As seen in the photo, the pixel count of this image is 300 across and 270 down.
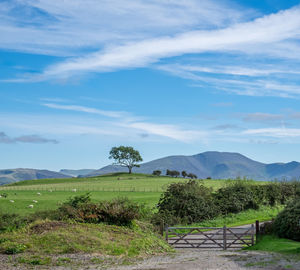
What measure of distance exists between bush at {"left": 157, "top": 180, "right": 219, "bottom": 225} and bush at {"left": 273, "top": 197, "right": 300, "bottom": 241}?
1519 centimetres

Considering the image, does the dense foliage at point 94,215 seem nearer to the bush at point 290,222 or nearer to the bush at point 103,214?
the bush at point 103,214

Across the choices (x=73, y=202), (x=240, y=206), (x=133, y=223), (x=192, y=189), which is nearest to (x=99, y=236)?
(x=133, y=223)

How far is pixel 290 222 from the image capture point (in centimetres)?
2597


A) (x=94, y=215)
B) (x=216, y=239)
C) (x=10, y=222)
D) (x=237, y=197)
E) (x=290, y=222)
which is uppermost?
(x=237, y=197)

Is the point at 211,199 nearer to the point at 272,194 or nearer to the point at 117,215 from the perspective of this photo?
the point at 272,194

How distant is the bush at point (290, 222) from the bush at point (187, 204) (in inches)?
598

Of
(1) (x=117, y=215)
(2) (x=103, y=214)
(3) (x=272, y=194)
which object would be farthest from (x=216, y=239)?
(3) (x=272, y=194)

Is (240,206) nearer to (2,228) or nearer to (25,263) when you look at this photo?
(2,228)

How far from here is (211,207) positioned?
4431 centimetres

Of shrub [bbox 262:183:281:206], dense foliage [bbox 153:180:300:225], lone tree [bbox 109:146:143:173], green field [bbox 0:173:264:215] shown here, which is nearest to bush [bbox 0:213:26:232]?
green field [bbox 0:173:264:215]

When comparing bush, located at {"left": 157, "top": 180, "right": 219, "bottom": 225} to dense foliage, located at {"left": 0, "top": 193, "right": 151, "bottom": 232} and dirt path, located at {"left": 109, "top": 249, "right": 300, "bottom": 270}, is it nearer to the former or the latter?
dense foliage, located at {"left": 0, "top": 193, "right": 151, "bottom": 232}

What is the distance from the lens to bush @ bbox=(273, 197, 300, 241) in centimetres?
2561

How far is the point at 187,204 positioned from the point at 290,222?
17.2m

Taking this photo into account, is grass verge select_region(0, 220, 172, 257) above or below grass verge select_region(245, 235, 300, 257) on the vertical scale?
above
